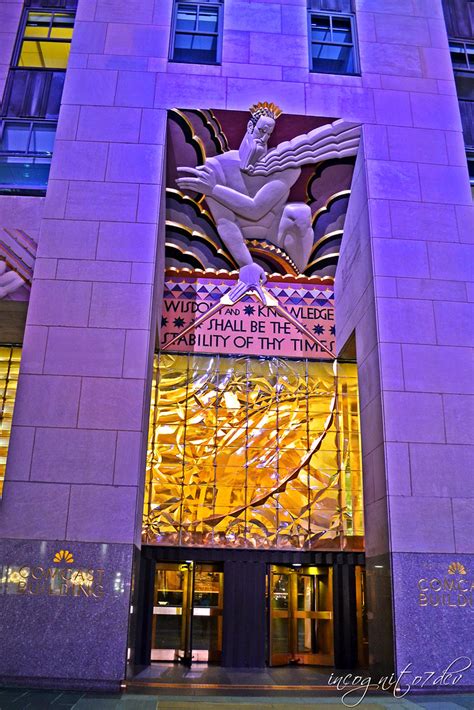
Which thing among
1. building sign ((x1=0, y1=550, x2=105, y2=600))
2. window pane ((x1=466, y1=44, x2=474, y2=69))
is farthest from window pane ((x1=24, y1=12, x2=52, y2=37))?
building sign ((x1=0, y1=550, x2=105, y2=600))

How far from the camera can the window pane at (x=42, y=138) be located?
518 inches

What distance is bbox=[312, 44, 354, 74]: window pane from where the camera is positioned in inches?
554

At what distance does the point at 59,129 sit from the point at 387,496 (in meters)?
9.50

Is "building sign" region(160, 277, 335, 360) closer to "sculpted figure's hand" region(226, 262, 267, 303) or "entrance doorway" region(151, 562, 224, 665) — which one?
"sculpted figure's hand" region(226, 262, 267, 303)

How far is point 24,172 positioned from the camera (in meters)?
12.8

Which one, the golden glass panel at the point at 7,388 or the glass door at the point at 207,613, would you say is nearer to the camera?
the glass door at the point at 207,613

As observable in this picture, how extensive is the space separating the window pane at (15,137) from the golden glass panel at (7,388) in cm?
461

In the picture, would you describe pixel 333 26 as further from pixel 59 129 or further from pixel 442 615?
pixel 442 615

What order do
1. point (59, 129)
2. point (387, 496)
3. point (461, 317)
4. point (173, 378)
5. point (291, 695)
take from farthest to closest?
point (173, 378)
point (59, 129)
point (461, 317)
point (387, 496)
point (291, 695)

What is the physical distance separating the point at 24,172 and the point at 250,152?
473 centimetres

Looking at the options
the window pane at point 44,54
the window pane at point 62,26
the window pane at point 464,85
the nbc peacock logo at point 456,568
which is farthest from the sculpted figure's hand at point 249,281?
the window pane at point 62,26

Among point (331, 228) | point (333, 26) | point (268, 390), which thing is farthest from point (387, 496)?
point (333, 26)

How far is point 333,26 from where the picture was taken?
14562 millimetres

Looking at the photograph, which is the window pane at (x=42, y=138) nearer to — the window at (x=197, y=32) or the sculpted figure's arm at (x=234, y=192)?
the sculpted figure's arm at (x=234, y=192)
